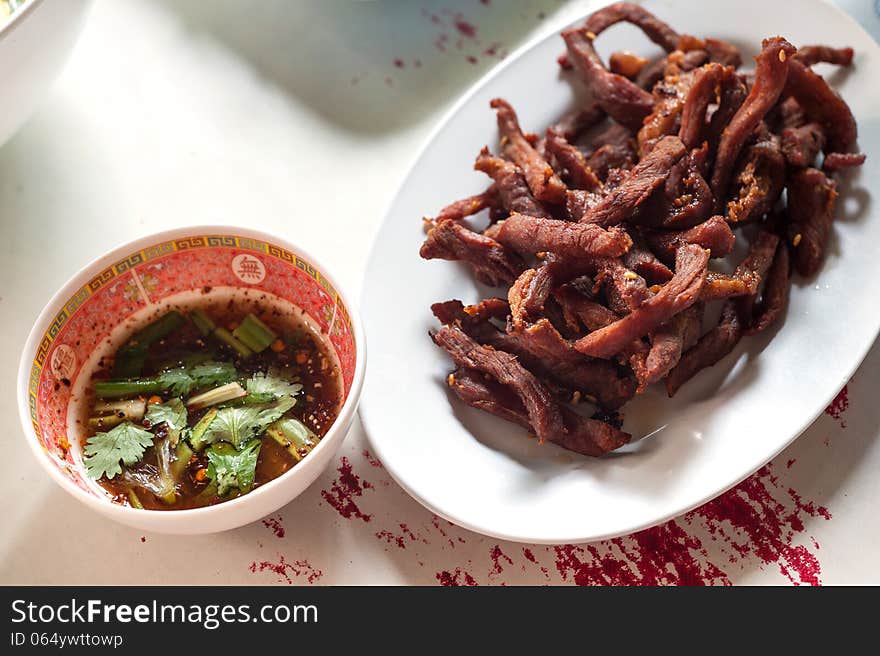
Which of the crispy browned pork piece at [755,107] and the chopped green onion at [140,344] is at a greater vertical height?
the crispy browned pork piece at [755,107]

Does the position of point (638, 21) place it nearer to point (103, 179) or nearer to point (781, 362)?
point (781, 362)

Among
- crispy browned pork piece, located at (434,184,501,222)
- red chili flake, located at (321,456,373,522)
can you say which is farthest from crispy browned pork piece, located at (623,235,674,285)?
red chili flake, located at (321,456,373,522)

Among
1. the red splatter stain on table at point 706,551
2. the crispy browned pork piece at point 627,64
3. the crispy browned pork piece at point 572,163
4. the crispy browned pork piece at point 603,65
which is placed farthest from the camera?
the crispy browned pork piece at point 627,64

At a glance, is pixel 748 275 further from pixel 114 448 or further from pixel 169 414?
pixel 114 448

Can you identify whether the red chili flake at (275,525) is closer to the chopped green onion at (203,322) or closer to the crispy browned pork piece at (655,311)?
the chopped green onion at (203,322)

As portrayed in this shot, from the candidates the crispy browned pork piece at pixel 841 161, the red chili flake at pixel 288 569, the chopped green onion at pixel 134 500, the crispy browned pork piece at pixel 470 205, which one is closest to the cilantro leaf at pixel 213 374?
the chopped green onion at pixel 134 500

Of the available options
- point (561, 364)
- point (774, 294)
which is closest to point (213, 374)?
point (561, 364)

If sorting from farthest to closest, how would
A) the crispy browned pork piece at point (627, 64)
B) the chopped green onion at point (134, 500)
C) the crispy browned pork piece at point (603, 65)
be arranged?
1. the crispy browned pork piece at point (627, 64)
2. the crispy browned pork piece at point (603, 65)
3. the chopped green onion at point (134, 500)

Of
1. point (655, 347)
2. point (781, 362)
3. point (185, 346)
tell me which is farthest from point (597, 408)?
point (185, 346)
